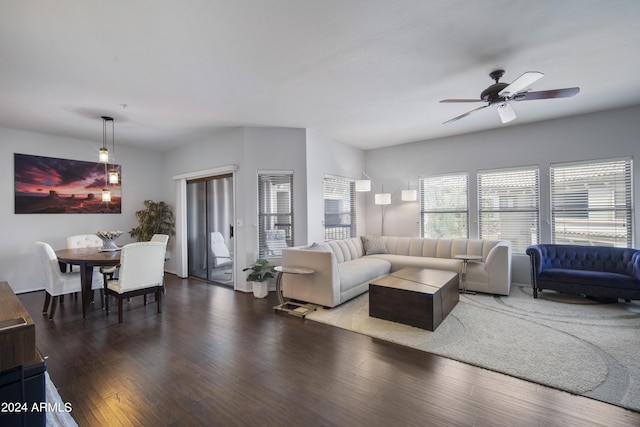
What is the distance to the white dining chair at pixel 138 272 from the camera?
3482mm

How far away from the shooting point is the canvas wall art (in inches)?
196

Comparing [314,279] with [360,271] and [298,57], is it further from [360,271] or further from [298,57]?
[298,57]

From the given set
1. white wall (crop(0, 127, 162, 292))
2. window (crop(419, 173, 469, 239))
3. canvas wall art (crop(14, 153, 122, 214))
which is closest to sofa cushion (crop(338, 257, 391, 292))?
window (crop(419, 173, 469, 239))

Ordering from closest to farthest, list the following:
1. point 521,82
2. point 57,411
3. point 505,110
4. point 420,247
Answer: point 57,411 → point 521,82 → point 505,110 → point 420,247

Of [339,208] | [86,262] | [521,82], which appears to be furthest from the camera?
[339,208]

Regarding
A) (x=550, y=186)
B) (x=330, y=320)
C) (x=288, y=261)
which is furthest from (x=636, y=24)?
(x=288, y=261)

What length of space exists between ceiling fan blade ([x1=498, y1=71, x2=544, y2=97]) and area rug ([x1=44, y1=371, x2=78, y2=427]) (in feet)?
13.9

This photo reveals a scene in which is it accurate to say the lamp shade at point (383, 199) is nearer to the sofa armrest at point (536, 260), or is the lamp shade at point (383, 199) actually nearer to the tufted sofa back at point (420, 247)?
the tufted sofa back at point (420, 247)

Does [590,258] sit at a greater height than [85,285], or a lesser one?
greater

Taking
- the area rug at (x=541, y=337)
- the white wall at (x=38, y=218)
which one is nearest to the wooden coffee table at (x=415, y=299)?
the area rug at (x=541, y=337)

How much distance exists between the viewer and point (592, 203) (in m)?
4.60

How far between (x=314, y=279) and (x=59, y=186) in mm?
5232

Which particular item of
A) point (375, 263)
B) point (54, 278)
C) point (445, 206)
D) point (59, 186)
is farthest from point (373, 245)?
point (59, 186)

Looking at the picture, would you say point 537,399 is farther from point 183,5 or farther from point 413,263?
point 183,5
